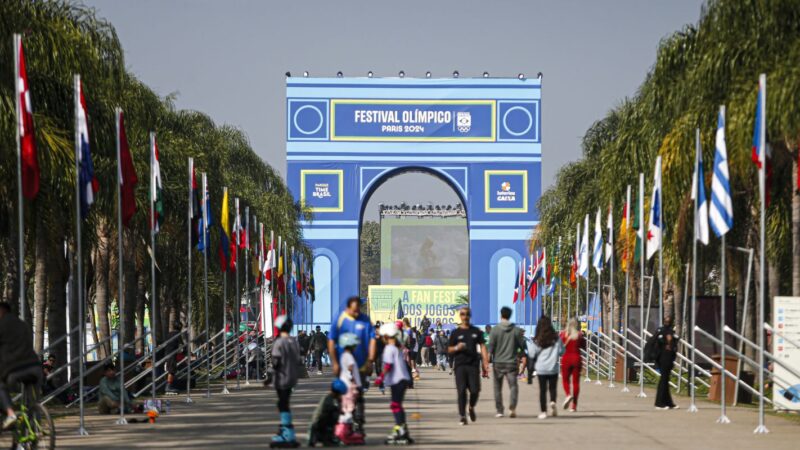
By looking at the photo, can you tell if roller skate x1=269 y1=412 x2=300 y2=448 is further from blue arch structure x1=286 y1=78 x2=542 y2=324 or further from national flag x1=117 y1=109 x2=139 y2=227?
blue arch structure x1=286 y1=78 x2=542 y2=324

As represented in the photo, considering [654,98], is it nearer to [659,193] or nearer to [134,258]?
[659,193]

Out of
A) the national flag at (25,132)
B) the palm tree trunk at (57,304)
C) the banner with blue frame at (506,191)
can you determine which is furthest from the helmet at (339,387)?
the banner with blue frame at (506,191)

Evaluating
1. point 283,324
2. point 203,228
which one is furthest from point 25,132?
point 203,228

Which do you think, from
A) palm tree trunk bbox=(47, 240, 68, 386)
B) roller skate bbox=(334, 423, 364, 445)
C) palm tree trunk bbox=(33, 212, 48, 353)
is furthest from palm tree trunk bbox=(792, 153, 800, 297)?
palm tree trunk bbox=(47, 240, 68, 386)

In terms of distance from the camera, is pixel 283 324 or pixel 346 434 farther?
pixel 283 324

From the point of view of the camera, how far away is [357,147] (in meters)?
91.1

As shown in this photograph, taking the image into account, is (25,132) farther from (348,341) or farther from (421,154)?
(421,154)

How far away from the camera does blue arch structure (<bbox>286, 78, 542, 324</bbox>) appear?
9012cm

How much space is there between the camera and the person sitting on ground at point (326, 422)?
61.8ft

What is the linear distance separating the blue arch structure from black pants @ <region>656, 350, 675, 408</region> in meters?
63.1

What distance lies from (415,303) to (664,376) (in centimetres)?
8450

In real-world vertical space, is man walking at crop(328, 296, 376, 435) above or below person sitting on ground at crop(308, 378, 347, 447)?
above

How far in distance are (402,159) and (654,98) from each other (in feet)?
193

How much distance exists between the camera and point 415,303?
112 meters
